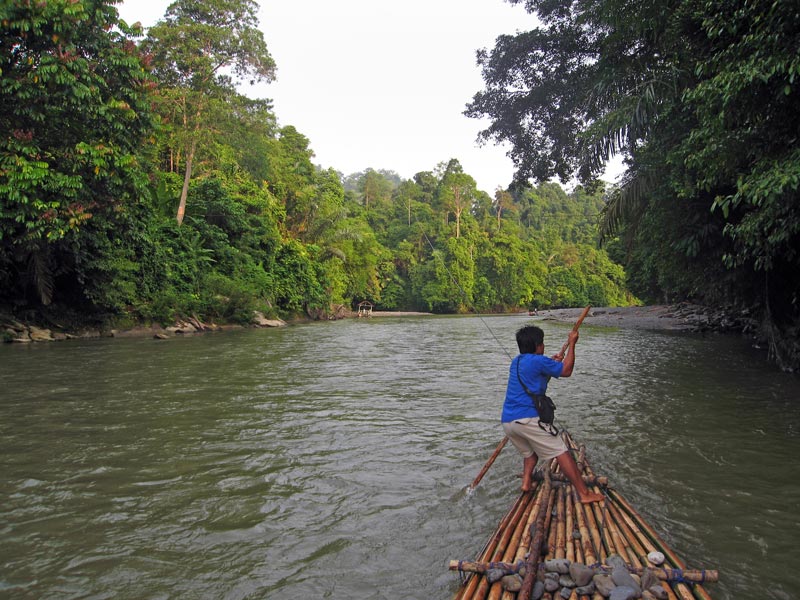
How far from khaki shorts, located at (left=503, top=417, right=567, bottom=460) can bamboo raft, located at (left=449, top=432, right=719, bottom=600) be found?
1.03 feet

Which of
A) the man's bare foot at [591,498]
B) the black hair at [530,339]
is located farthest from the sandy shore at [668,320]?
the man's bare foot at [591,498]

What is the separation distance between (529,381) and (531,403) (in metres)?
0.18

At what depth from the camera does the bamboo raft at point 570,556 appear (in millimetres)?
2555

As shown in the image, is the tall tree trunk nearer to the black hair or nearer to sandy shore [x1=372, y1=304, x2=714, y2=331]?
sandy shore [x1=372, y1=304, x2=714, y2=331]

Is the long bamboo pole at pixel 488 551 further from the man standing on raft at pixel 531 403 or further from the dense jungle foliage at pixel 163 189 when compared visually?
the dense jungle foliage at pixel 163 189

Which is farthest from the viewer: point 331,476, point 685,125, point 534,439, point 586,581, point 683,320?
point 683,320

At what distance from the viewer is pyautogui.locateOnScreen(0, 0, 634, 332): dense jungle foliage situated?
11919 millimetres

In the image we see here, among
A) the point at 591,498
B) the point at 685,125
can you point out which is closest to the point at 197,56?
the point at 685,125

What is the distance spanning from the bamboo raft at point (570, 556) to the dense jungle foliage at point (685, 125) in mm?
3423

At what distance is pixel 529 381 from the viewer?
4.26 m

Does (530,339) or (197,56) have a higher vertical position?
(197,56)

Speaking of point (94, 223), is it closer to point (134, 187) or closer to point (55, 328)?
point (134, 187)

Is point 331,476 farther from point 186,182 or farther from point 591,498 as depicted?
point 186,182

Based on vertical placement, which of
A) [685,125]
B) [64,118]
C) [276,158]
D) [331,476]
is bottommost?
[331,476]
